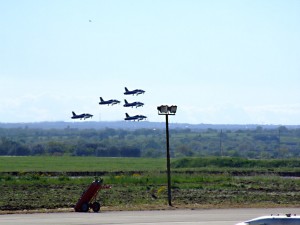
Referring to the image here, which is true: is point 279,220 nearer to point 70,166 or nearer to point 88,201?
point 88,201

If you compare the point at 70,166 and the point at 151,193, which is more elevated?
the point at 70,166

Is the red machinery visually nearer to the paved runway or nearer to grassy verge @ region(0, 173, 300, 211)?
the paved runway

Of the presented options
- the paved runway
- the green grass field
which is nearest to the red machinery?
the paved runway

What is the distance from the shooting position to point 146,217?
38.2 m

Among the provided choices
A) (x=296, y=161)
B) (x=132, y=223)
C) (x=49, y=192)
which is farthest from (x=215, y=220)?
(x=296, y=161)

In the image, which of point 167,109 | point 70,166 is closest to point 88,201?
point 167,109

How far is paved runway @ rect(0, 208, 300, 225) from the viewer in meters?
35.8

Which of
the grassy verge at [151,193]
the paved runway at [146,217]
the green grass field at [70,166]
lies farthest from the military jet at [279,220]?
the green grass field at [70,166]

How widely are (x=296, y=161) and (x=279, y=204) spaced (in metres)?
60.3

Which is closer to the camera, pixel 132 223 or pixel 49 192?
pixel 132 223

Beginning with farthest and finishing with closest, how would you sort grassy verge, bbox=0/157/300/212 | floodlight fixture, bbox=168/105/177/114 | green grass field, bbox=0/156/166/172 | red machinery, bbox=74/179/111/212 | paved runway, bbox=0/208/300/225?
1. green grass field, bbox=0/156/166/172
2. floodlight fixture, bbox=168/105/177/114
3. grassy verge, bbox=0/157/300/212
4. red machinery, bbox=74/179/111/212
5. paved runway, bbox=0/208/300/225

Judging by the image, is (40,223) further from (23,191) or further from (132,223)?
(23,191)

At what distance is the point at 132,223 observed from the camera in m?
35.6

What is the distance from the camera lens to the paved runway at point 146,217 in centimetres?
3584
